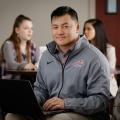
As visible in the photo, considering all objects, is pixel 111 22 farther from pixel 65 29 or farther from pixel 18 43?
pixel 65 29

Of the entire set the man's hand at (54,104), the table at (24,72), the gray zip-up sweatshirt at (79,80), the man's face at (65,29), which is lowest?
the table at (24,72)

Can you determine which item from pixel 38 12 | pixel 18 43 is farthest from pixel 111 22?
pixel 18 43

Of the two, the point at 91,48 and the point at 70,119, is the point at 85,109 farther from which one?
the point at 91,48

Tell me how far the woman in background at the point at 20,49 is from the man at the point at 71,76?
1.44m

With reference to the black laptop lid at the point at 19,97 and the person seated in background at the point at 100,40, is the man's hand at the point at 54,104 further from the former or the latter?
the person seated in background at the point at 100,40

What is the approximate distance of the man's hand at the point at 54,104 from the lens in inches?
88.9

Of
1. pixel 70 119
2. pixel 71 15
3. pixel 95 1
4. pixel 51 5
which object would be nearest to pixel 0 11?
pixel 51 5

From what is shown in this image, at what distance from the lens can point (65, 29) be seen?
2441 mm

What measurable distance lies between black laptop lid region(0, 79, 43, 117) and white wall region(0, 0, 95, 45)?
13.4ft

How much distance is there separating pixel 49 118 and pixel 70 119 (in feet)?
0.47

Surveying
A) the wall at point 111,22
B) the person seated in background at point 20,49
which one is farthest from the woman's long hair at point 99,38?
the wall at point 111,22

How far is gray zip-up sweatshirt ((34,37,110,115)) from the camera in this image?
2.26 m

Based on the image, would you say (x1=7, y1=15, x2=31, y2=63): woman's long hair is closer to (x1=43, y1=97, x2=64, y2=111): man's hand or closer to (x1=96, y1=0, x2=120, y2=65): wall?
(x1=43, y1=97, x2=64, y2=111): man's hand

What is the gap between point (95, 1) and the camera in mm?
6375
